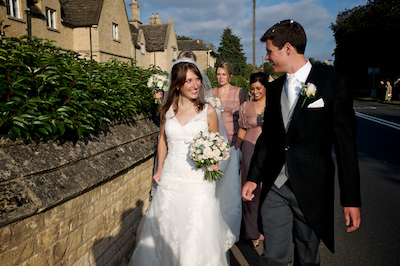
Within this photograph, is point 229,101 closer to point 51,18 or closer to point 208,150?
point 208,150

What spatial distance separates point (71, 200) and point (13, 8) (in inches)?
867

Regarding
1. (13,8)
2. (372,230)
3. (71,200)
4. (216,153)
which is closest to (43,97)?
(71,200)

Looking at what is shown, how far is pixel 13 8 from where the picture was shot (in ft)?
64.6

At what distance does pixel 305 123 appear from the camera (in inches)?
101

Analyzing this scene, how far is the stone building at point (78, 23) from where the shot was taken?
20047 millimetres

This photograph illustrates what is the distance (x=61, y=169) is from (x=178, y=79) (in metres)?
1.78

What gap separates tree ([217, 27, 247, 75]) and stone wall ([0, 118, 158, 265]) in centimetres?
7554

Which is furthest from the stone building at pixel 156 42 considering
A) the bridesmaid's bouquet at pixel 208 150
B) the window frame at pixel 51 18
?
the bridesmaid's bouquet at pixel 208 150

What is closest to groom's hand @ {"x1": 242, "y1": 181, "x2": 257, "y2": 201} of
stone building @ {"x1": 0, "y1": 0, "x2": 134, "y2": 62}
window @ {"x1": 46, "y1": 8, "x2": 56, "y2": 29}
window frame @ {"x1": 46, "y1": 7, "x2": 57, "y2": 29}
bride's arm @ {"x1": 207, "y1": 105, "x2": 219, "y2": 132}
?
bride's arm @ {"x1": 207, "y1": 105, "x2": 219, "y2": 132}

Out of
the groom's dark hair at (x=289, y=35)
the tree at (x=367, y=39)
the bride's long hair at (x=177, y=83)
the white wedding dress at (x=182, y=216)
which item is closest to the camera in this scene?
the groom's dark hair at (x=289, y=35)

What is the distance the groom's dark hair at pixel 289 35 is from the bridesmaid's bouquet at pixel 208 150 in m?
1.27

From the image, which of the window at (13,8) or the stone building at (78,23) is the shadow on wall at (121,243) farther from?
the window at (13,8)

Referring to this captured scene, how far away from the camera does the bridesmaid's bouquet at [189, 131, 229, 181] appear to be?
332cm

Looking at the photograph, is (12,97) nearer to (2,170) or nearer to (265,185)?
(2,170)
